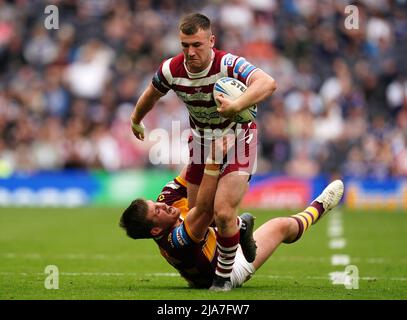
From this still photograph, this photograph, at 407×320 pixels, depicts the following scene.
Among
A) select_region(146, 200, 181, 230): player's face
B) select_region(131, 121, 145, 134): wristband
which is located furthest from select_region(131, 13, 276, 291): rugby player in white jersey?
select_region(146, 200, 181, 230): player's face

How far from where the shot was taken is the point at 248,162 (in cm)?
855

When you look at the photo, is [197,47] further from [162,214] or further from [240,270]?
[240,270]

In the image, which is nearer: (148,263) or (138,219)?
(138,219)

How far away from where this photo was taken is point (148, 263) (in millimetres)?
11383

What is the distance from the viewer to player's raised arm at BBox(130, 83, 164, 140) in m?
9.13

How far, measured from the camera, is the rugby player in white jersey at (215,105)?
8125mm

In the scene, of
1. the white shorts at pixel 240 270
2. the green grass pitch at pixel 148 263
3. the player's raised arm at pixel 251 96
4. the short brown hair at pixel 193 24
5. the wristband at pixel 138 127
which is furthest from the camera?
the wristband at pixel 138 127

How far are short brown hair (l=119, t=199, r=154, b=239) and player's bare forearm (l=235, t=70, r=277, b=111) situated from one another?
137 centimetres

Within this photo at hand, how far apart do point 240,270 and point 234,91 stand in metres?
1.71

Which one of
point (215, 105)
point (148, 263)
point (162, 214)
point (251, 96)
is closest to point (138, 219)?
point (162, 214)

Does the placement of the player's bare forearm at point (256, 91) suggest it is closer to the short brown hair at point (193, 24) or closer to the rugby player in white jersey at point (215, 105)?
the rugby player in white jersey at point (215, 105)

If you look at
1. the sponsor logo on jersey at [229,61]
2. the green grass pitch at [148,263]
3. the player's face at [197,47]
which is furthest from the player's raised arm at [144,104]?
the green grass pitch at [148,263]

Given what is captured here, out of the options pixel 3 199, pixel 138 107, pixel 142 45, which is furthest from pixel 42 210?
pixel 138 107

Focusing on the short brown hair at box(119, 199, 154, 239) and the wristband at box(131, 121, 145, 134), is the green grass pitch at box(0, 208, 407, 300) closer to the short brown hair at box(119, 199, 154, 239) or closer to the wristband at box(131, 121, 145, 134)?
the short brown hair at box(119, 199, 154, 239)
